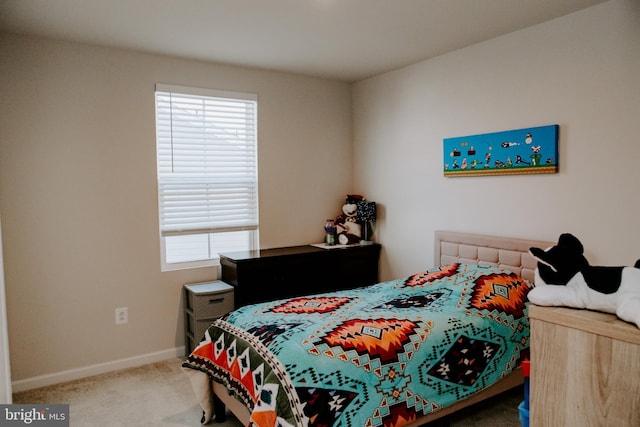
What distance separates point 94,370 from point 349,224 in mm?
2565

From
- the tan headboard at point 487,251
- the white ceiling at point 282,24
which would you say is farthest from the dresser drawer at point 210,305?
the white ceiling at point 282,24

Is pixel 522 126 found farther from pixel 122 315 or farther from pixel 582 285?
pixel 122 315

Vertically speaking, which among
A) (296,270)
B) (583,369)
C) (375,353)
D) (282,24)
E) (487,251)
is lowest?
(375,353)

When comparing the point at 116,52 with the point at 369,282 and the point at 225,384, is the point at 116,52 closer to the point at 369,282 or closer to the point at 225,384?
the point at 225,384

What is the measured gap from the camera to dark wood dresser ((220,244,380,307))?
381 centimetres

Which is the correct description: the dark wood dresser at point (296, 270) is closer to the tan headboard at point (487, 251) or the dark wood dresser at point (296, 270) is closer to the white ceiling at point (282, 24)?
the tan headboard at point (487, 251)

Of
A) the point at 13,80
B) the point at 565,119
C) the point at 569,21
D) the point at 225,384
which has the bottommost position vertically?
the point at 225,384

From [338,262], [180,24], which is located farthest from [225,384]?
[180,24]

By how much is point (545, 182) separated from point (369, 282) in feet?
6.61

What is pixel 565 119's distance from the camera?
9.86 ft

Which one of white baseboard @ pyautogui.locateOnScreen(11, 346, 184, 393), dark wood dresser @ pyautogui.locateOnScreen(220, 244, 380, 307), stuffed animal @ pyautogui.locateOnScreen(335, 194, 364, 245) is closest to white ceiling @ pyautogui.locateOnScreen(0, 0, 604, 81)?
stuffed animal @ pyautogui.locateOnScreen(335, 194, 364, 245)

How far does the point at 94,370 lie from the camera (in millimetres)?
3543

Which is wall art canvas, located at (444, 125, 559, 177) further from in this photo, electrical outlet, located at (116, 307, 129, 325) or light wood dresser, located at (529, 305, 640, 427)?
electrical outlet, located at (116, 307, 129, 325)

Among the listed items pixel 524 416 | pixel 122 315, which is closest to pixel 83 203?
pixel 122 315
